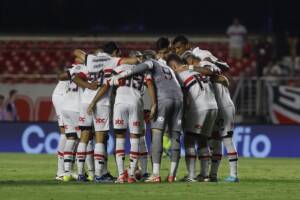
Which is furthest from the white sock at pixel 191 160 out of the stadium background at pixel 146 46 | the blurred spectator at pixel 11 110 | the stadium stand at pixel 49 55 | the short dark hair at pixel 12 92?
the stadium stand at pixel 49 55

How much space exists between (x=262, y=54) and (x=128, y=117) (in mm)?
17186

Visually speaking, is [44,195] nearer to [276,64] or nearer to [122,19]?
[276,64]

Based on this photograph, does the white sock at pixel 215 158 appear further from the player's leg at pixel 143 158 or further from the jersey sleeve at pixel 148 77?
the jersey sleeve at pixel 148 77

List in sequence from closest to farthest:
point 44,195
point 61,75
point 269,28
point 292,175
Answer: point 44,195
point 61,75
point 292,175
point 269,28

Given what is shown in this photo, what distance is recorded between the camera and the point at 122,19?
40812mm

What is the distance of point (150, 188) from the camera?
1560 cm

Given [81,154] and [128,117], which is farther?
[81,154]

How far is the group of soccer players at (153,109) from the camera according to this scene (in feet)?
55.5

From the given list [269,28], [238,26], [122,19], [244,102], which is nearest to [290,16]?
[269,28]

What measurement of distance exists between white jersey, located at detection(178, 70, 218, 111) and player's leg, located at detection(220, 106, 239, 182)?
35 cm

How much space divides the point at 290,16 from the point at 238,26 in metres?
3.45

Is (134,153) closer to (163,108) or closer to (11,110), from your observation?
(163,108)

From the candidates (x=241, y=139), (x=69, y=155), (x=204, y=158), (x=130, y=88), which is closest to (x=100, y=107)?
(x=130, y=88)

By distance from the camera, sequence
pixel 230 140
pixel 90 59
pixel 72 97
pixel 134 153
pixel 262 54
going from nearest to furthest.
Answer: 1. pixel 134 153
2. pixel 90 59
3. pixel 230 140
4. pixel 72 97
5. pixel 262 54
